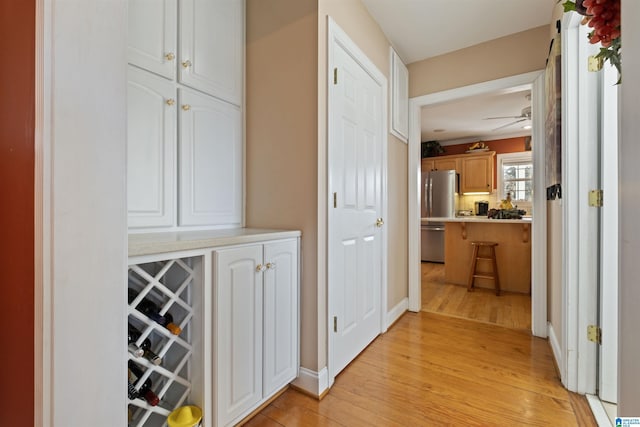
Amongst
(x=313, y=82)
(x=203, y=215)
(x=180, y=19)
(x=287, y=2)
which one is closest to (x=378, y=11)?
(x=287, y=2)

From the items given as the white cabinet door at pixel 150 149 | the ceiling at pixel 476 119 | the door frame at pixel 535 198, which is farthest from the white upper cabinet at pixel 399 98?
the white cabinet door at pixel 150 149

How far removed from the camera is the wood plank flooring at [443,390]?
4.63ft

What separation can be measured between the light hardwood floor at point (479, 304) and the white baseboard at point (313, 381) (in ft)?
5.60

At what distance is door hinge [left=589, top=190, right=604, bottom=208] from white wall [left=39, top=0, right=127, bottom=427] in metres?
2.08

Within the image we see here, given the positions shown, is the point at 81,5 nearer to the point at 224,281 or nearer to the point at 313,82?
the point at 224,281

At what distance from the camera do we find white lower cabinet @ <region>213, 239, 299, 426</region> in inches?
46.9

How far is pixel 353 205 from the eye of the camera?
195 cm

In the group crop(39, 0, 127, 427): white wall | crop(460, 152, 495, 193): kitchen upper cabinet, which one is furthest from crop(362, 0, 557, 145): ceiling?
crop(460, 152, 495, 193): kitchen upper cabinet

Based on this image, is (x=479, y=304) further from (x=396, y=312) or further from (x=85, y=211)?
(x=85, y=211)

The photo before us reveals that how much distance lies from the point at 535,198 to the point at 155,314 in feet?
9.03

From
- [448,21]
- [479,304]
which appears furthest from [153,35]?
[479,304]

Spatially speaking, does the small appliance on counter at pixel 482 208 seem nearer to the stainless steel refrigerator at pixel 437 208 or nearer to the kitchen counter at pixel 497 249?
the stainless steel refrigerator at pixel 437 208

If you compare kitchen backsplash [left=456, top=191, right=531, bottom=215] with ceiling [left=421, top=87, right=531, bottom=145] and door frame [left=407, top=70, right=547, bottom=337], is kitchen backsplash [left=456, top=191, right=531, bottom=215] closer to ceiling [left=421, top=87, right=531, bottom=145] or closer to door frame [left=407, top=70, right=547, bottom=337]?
ceiling [left=421, top=87, right=531, bottom=145]

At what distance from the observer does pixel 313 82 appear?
1574mm
